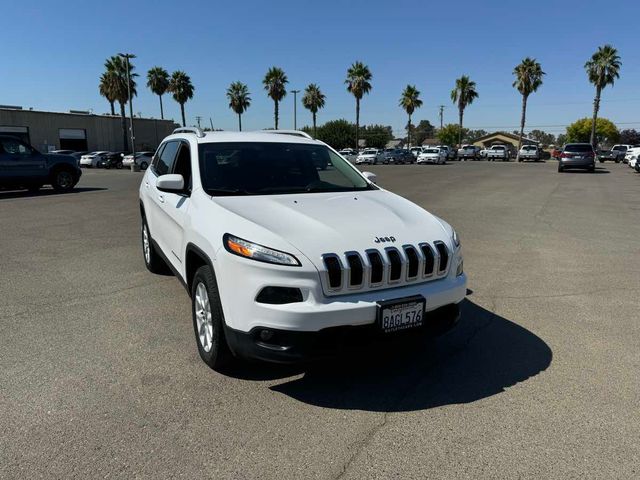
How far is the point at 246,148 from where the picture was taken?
14.8 feet

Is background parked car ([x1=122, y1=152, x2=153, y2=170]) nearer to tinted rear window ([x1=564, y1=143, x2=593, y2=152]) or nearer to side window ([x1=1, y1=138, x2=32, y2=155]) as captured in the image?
side window ([x1=1, y1=138, x2=32, y2=155])

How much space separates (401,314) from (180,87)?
61675mm

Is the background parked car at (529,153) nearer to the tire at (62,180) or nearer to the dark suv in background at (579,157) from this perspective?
the dark suv in background at (579,157)

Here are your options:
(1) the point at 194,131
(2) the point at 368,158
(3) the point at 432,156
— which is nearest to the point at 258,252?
(1) the point at 194,131

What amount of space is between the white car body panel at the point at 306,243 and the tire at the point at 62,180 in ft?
47.0

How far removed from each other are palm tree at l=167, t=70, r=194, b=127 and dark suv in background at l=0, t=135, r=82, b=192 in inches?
1756

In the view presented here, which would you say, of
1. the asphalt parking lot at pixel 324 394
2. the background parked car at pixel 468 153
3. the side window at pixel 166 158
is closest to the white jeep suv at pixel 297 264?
the asphalt parking lot at pixel 324 394

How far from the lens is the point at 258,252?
9.81 ft

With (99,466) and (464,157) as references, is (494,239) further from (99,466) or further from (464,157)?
(464,157)

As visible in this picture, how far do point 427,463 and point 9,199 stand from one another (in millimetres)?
15853

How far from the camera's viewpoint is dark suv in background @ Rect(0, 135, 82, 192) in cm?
1462

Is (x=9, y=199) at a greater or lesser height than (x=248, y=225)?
lesser

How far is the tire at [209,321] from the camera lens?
3250 mm

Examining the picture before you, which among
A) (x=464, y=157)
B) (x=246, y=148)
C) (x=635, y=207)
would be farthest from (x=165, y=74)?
(x=246, y=148)
